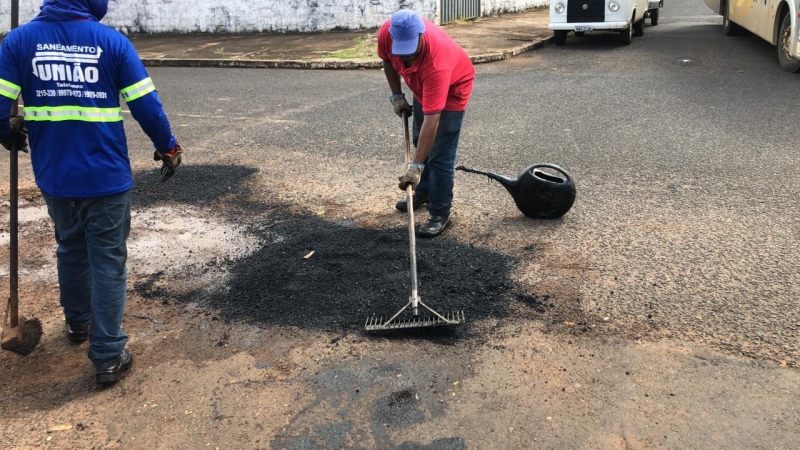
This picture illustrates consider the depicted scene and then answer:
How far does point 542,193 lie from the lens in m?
5.07

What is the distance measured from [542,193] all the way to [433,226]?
0.88m

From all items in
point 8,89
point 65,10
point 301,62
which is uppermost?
point 65,10

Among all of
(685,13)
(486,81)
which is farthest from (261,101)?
(685,13)

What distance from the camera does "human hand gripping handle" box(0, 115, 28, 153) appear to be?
3.23 meters

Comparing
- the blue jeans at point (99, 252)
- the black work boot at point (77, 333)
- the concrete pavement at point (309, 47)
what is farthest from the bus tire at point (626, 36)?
the black work boot at point (77, 333)

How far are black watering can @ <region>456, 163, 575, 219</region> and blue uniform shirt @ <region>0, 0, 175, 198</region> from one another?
9.44 feet

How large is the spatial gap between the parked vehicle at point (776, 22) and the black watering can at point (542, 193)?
7053mm

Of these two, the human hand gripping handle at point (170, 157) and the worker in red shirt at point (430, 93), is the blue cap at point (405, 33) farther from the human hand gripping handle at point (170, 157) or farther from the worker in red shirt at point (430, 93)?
the human hand gripping handle at point (170, 157)

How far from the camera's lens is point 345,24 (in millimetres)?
16578

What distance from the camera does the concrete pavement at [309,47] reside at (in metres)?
12.9

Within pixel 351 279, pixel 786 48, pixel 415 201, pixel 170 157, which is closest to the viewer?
pixel 170 157

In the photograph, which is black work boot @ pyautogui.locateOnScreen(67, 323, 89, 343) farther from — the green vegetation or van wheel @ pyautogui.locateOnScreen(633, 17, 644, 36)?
van wheel @ pyautogui.locateOnScreen(633, 17, 644, 36)

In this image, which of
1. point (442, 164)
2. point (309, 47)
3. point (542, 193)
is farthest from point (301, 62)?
point (542, 193)

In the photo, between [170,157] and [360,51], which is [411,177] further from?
[360,51]
